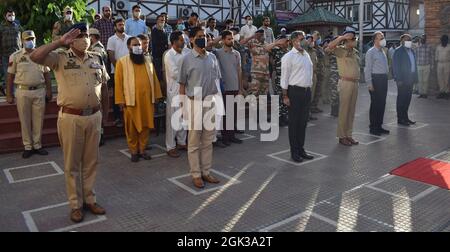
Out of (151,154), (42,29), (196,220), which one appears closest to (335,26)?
(42,29)

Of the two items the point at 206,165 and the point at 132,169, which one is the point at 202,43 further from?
the point at 132,169

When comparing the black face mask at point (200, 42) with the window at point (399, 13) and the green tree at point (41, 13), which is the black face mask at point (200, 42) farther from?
the window at point (399, 13)

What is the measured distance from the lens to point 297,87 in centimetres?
617

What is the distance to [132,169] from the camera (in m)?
5.89

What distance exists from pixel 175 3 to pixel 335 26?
9.72 metres

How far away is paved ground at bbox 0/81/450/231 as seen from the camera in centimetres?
406

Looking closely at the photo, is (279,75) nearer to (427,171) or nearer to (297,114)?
(297,114)

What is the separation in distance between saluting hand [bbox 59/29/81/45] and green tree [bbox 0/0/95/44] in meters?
6.24

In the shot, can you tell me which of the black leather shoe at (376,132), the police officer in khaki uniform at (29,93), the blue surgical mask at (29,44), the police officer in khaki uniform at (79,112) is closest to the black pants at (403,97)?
the black leather shoe at (376,132)

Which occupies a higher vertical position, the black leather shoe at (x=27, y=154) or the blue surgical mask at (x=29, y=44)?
the blue surgical mask at (x=29, y=44)

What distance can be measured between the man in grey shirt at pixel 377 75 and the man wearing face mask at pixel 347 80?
0.61m

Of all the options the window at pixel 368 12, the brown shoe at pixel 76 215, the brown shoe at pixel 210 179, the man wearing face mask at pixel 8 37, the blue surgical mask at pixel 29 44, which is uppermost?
the window at pixel 368 12

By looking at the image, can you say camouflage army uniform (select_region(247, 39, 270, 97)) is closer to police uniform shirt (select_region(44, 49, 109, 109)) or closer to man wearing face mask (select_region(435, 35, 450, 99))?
police uniform shirt (select_region(44, 49, 109, 109))

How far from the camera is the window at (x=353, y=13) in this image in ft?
101
